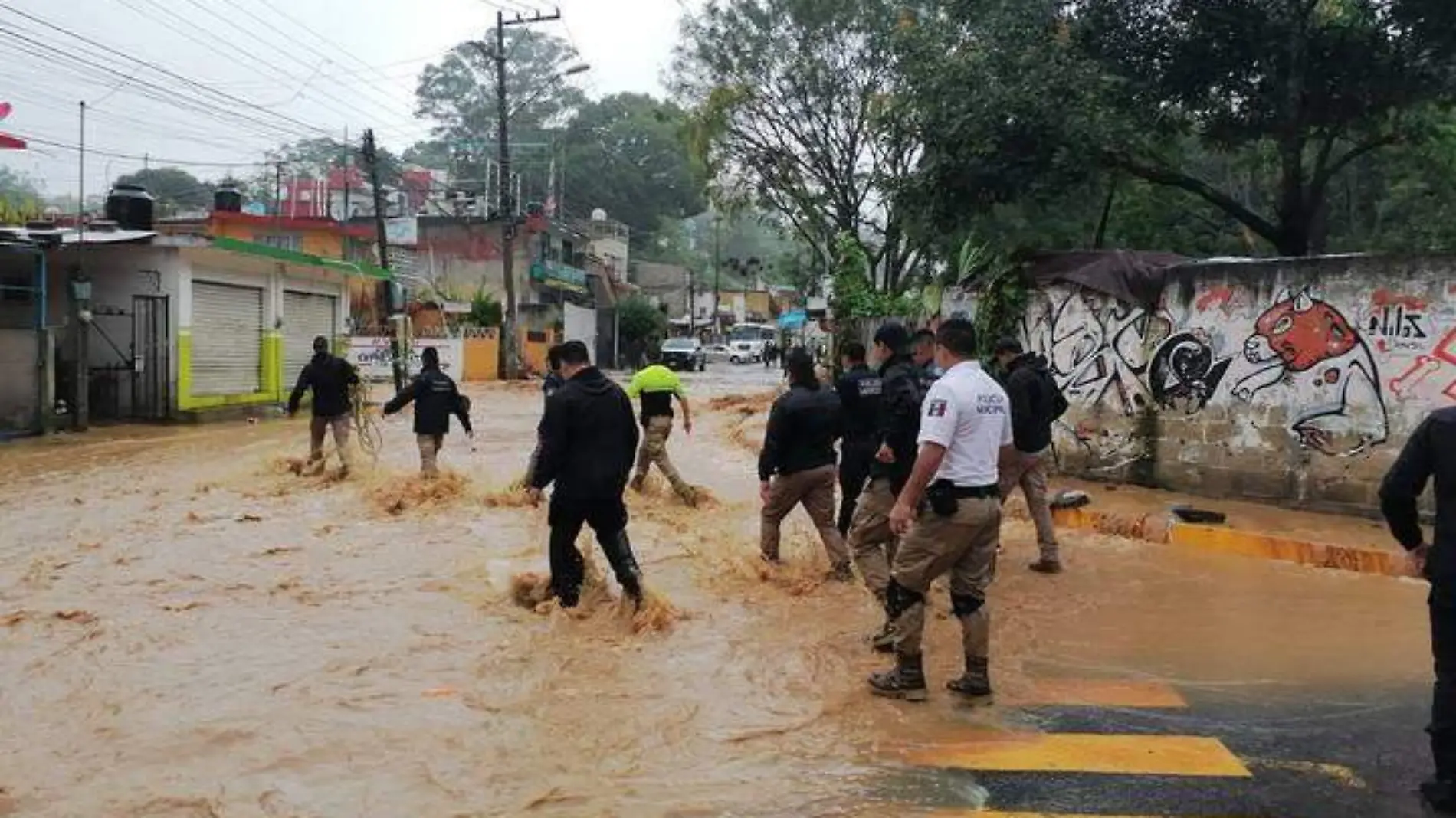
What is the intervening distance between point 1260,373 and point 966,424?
6.95 m

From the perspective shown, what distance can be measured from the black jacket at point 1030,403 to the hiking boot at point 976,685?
309cm

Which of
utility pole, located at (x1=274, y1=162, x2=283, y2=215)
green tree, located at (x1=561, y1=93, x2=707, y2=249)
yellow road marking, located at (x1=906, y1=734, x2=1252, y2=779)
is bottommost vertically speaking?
yellow road marking, located at (x1=906, y1=734, x2=1252, y2=779)

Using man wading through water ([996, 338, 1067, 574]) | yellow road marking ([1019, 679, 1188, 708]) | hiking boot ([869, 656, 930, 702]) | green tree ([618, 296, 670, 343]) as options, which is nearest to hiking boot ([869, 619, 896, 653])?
hiking boot ([869, 656, 930, 702])

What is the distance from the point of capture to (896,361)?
286 inches

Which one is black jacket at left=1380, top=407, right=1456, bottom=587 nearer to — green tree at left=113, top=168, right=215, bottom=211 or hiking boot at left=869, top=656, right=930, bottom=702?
hiking boot at left=869, top=656, right=930, bottom=702

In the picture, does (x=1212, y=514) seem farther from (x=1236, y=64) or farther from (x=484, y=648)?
(x=1236, y=64)

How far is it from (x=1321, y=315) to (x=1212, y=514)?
214cm

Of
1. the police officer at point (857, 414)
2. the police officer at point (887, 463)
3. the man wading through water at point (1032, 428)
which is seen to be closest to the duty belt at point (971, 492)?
the police officer at point (887, 463)

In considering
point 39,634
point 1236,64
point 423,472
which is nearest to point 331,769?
point 39,634

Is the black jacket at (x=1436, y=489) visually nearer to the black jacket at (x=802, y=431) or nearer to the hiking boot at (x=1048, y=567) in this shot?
the black jacket at (x=802, y=431)

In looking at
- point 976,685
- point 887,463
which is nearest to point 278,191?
point 887,463

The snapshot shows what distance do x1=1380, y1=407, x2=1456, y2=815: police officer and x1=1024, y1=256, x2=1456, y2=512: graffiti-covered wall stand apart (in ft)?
20.4

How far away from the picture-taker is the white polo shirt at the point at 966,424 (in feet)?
17.8

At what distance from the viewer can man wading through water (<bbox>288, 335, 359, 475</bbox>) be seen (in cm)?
1327
